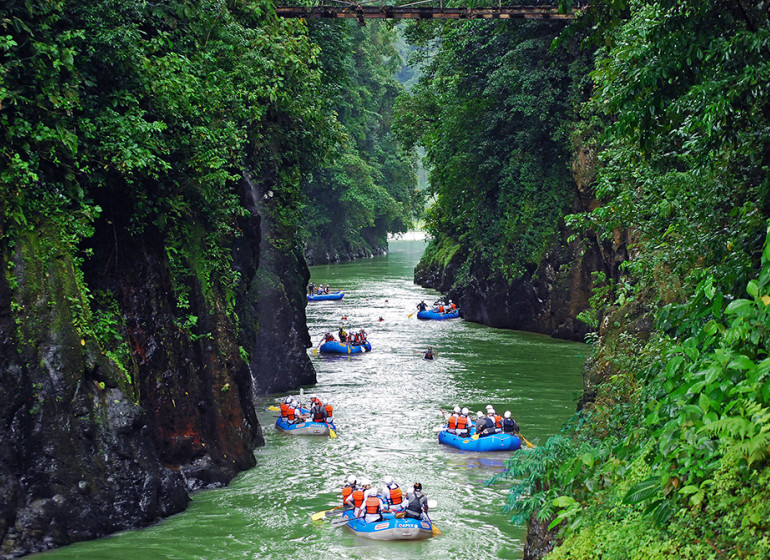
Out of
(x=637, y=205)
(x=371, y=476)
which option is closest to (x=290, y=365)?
(x=371, y=476)

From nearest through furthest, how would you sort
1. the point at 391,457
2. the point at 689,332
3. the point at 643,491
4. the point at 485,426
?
the point at 643,491
the point at 689,332
the point at 391,457
the point at 485,426

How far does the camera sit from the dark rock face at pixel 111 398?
1188 cm

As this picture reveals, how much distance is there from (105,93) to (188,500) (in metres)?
7.42

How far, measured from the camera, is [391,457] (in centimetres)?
1780

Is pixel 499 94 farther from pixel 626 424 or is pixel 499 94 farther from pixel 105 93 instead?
pixel 626 424

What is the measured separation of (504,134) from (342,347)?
11751 millimetres

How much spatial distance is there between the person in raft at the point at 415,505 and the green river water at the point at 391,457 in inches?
19.2

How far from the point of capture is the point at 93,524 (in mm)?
12383

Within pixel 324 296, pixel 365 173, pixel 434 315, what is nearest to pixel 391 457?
pixel 434 315

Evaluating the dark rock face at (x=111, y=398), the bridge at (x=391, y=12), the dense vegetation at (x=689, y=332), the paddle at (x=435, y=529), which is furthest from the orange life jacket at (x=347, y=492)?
the bridge at (x=391, y=12)

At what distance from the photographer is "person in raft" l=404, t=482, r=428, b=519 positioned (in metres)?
13.7

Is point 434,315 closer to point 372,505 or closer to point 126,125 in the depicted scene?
point 372,505

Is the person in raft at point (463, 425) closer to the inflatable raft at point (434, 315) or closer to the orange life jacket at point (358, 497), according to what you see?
the orange life jacket at point (358, 497)

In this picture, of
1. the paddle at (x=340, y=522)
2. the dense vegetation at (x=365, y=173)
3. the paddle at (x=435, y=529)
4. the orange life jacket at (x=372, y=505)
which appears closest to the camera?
the paddle at (x=435, y=529)
